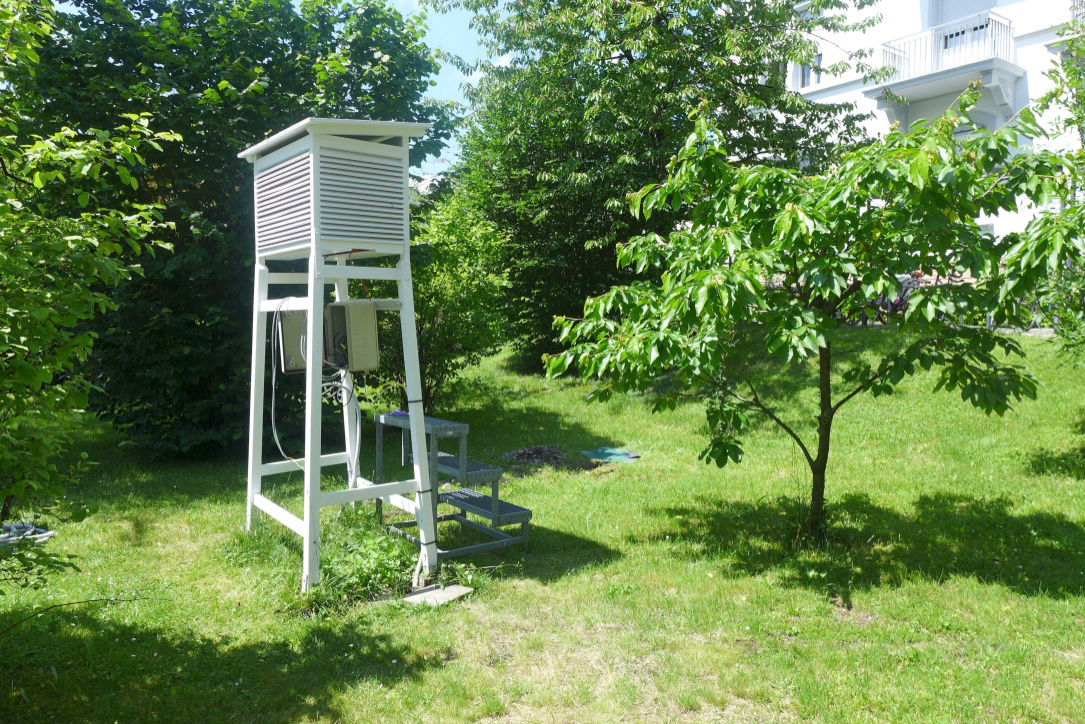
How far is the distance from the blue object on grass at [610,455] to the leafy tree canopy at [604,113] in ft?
17.8

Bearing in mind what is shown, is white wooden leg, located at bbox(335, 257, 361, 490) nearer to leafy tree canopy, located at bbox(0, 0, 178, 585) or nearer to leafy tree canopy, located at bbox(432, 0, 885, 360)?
leafy tree canopy, located at bbox(0, 0, 178, 585)

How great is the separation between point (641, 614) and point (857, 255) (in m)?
2.71

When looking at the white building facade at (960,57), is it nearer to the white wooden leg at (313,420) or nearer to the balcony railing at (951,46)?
the balcony railing at (951,46)

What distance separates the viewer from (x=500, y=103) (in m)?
17.6

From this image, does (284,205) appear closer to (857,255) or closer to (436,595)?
(436,595)

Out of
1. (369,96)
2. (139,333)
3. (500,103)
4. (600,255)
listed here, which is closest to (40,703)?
(139,333)

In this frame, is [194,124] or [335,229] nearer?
[335,229]

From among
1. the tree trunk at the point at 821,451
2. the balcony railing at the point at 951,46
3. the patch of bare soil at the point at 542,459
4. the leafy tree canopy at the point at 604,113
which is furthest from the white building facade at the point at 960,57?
the tree trunk at the point at 821,451

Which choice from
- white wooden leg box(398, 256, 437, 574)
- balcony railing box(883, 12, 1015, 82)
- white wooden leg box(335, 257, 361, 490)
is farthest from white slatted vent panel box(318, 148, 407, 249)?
balcony railing box(883, 12, 1015, 82)

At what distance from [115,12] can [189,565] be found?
23.9 feet

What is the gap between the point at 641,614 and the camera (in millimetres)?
5137

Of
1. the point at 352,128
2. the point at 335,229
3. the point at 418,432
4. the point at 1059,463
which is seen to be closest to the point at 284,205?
the point at 335,229

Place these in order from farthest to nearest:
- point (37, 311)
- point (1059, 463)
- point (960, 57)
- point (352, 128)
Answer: point (960, 57) < point (1059, 463) < point (352, 128) < point (37, 311)

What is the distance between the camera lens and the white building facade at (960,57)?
1781cm
